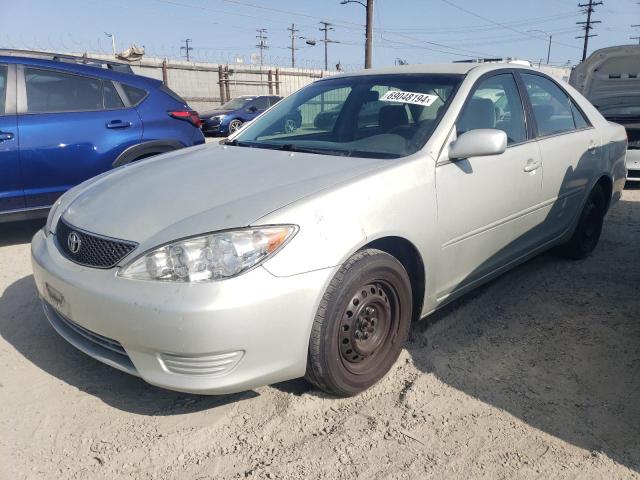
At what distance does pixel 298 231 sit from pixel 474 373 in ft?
4.30

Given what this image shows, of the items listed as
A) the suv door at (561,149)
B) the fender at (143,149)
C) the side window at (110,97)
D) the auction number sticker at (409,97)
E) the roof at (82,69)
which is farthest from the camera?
the side window at (110,97)

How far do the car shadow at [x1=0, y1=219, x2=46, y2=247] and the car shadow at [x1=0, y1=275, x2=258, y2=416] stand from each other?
174 centimetres

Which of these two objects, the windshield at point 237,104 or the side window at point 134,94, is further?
the windshield at point 237,104

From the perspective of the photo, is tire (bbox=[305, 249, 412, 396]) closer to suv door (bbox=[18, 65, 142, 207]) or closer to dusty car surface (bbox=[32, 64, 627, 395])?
dusty car surface (bbox=[32, 64, 627, 395])

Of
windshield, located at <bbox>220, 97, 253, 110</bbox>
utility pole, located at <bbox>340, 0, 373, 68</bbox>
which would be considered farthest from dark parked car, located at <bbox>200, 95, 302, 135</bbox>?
utility pole, located at <bbox>340, 0, 373, 68</bbox>

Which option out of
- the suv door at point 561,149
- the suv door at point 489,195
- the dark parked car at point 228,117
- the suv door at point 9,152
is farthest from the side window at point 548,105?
the dark parked car at point 228,117

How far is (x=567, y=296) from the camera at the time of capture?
3.73 metres

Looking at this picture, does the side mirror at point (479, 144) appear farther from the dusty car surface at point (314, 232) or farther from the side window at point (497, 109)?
the side window at point (497, 109)

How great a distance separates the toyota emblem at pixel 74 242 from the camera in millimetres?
2406

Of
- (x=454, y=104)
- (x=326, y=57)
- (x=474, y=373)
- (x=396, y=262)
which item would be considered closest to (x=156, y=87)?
(x=454, y=104)

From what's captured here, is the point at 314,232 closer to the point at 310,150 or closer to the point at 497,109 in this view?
the point at 310,150

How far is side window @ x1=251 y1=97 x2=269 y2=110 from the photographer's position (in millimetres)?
18000

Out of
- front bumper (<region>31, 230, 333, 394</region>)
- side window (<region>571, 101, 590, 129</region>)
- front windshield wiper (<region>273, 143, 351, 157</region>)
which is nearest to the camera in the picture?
front bumper (<region>31, 230, 333, 394</region>)

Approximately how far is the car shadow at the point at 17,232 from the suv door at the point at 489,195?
4007 millimetres
